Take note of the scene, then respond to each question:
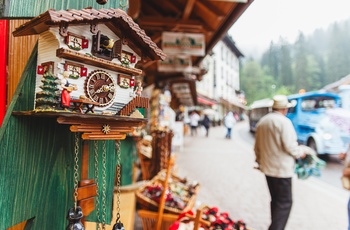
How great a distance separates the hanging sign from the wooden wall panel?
3303 mm

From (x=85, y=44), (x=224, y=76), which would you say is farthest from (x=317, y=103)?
(x=224, y=76)

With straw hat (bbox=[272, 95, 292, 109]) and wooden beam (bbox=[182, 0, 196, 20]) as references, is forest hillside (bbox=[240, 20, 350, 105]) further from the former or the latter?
wooden beam (bbox=[182, 0, 196, 20])

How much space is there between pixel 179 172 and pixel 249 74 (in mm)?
3863

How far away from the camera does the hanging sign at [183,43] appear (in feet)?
15.5

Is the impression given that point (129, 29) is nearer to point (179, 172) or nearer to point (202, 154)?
point (179, 172)

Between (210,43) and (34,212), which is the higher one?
(210,43)

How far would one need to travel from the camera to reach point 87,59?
132cm

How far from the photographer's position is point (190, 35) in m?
4.77

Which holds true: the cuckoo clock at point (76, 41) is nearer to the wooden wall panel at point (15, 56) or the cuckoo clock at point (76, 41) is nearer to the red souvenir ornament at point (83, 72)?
the red souvenir ornament at point (83, 72)

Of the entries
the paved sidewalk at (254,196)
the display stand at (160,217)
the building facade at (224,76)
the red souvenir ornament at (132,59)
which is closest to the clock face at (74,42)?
the red souvenir ornament at (132,59)

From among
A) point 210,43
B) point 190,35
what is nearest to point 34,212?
point 190,35

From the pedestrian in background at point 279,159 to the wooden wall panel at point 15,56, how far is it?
280 centimetres

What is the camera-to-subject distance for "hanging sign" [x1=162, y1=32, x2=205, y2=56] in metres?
4.73

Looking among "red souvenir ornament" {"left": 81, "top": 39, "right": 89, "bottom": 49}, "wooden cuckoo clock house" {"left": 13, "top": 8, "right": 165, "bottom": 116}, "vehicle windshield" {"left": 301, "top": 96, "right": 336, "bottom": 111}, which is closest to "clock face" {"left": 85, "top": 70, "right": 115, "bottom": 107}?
"wooden cuckoo clock house" {"left": 13, "top": 8, "right": 165, "bottom": 116}
